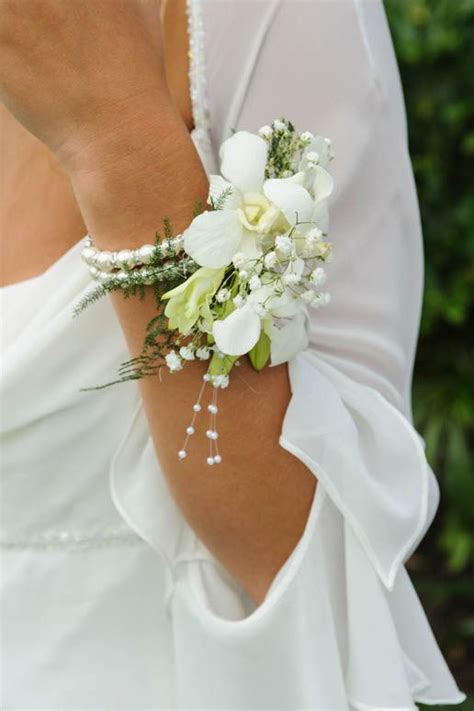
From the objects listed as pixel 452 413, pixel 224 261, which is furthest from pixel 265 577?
pixel 452 413

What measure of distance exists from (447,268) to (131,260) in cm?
259

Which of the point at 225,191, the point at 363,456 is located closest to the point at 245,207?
the point at 225,191

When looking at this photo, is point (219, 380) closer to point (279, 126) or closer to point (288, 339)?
point (288, 339)

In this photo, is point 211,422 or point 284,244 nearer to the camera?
point 284,244

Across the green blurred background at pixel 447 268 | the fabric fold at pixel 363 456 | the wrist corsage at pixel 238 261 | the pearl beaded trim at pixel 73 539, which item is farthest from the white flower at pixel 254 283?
the green blurred background at pixel 447 268

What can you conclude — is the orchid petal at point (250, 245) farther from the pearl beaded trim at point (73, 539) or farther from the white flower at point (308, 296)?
the pearl beaded trim at point (73, 539)

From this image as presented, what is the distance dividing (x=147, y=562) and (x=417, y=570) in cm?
246

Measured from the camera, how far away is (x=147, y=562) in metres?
1.41

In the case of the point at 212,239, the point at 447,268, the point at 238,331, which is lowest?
the point at 447,268

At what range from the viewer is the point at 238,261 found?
1.03 m

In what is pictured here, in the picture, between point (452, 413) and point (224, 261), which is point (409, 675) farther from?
point (452, 413)

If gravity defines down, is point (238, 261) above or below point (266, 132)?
below

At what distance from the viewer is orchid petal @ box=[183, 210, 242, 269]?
1016 mm

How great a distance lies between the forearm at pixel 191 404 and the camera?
1074mm
